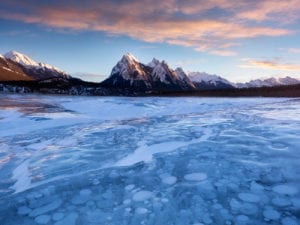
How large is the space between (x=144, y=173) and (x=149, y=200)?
1.08 m

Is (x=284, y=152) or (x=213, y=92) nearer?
(x=284, y=152)

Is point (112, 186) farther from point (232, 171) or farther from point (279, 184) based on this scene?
point (279, 184)

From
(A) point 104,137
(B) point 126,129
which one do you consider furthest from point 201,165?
(B) point 126,129

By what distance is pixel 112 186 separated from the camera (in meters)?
4.51

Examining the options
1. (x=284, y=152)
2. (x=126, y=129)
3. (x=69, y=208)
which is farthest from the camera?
(x=126, y=129)

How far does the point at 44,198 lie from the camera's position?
4.19m

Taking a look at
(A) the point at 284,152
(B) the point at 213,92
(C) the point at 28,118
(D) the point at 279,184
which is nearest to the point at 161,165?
(D) the point at 279,184

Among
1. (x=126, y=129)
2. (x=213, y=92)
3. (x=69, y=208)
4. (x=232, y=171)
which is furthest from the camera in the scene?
(x=213, y=92)

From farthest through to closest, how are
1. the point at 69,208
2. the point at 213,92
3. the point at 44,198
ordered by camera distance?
the point at 213,92, the point at 44,198, the point at 69,208

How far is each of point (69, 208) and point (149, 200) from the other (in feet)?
3.44

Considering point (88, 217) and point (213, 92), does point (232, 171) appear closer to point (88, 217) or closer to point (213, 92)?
point (88, 217)

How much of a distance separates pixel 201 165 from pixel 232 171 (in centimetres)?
60

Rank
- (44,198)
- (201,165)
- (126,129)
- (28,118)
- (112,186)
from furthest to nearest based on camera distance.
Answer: (28,118), (126,129), (201,165), (112,186), (44,198)

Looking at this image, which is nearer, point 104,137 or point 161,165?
point 161,165
